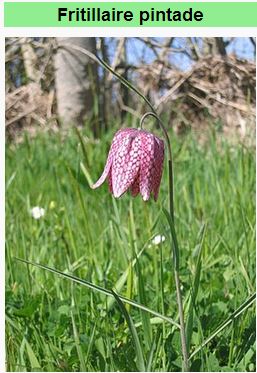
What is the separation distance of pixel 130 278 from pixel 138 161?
260mm

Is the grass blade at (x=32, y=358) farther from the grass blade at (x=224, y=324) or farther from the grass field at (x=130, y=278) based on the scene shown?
the grass blade at (x=224, y=324)

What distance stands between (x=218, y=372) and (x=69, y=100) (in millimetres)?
2268

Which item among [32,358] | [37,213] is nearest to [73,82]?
[37,213]

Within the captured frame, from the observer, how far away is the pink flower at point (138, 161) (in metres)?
0.79

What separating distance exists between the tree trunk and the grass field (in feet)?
3.47

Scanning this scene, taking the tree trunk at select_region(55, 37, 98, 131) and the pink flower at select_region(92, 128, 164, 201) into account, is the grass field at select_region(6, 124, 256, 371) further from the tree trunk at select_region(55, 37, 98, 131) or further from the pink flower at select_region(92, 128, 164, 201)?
the tree trunk at select_region(55, 37, 98, 131)

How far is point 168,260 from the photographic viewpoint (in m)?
1.32

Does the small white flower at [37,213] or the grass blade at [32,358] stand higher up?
the small white flower at [37,213]

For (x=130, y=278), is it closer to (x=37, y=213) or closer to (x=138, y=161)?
(x=138, y=161)

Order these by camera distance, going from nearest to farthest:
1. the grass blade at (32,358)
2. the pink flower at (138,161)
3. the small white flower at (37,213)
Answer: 1. the pink flower at (138,161)
2. the grass blade at (32,358)
3. the small white flower at (37,213)

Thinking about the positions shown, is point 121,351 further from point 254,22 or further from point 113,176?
point 254,22

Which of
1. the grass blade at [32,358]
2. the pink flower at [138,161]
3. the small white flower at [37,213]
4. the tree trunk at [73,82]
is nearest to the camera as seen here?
the pink flower at [138,161]

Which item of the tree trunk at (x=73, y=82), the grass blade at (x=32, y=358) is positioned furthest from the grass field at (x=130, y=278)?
the tree trunk at (x=73, y=82)

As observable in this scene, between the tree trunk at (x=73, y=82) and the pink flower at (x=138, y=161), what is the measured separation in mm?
2115
